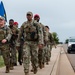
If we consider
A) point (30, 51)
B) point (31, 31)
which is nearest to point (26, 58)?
point (30, 51)

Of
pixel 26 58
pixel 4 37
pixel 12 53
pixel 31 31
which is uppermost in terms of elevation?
pixel 31 31

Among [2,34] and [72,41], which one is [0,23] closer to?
[2,34]

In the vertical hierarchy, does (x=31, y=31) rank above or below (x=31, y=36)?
above

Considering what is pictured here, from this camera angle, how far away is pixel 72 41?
4200 centimetres

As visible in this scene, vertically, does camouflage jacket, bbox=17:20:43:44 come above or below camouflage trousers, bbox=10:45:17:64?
above

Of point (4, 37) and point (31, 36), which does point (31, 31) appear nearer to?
point (31, 36)

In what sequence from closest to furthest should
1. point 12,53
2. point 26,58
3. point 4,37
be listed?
point 26,58, point 4,37, point 12,53

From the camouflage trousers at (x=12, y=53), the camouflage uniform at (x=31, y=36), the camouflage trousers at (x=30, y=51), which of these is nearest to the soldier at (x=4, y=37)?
the camouflage uniform at (x=31, y=36)

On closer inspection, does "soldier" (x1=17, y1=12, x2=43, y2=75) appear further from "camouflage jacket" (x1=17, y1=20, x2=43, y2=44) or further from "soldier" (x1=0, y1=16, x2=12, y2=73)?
"soldier" (x1=0, y1=16, x2=12, y2=73)

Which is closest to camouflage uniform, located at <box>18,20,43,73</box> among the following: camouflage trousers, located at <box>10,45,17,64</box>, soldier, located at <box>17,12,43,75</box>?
soldier, located at <box>17,12,43,75</box>

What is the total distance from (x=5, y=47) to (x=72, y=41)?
98.3ft

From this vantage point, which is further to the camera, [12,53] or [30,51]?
[12,53]

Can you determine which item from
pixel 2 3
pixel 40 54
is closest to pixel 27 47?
pixel 40 54

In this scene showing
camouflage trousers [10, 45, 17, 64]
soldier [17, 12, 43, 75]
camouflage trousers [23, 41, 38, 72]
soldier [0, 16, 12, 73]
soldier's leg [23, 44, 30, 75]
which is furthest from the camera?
camouflage trousers [10, 45, 17, 64]
